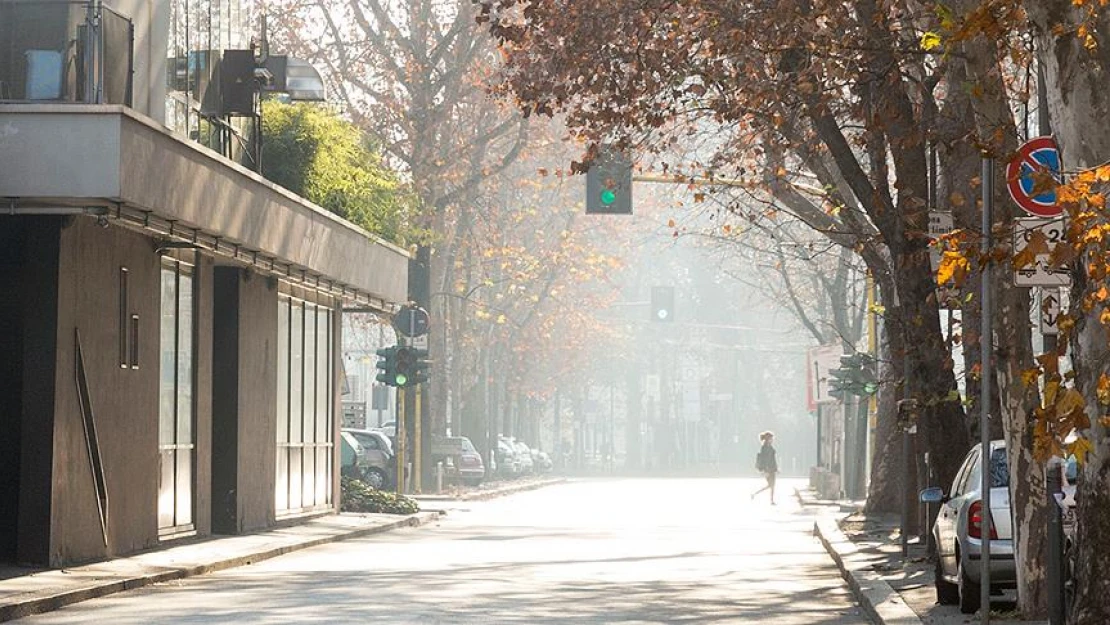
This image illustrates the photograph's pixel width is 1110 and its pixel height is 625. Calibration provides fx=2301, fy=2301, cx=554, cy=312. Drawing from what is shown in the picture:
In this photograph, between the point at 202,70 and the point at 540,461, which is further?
the point at 540,461

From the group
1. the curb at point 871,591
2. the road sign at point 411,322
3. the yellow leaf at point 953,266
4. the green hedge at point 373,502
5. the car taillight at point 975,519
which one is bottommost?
the curb at point 871,591

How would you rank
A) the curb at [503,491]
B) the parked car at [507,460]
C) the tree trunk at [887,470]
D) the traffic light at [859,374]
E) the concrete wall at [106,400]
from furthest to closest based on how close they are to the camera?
the parked car at [507,460] < the curb at [503,491] < the traffic light at [859,374] < the tree trunk at [887,470] < the concrete wall at [106,400]

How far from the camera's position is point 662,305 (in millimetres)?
74375

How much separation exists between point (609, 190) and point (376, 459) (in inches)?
880

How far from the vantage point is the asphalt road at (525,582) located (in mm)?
17078

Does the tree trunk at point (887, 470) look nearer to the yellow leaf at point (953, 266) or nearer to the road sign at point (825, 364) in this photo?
the road sign at point (825, 364)

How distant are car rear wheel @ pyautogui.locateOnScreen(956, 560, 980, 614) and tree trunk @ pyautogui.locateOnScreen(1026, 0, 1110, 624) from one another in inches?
163

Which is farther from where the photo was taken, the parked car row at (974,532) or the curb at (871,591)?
the curb at (871,591)

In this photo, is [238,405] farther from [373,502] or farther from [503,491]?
[503,491]

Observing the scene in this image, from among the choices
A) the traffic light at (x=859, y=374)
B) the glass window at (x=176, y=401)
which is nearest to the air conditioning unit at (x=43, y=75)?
the glass window at (x=176, y=401)

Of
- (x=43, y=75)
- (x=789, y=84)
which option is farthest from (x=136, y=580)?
(x=789, y=84)

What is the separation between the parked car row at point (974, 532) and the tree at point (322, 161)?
55.3 feet

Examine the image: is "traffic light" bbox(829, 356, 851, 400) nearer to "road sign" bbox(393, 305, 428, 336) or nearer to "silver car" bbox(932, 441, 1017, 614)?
"road sign" bbox(393, 305, 428, 336)

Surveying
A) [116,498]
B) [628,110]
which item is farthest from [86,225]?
[628,110]
